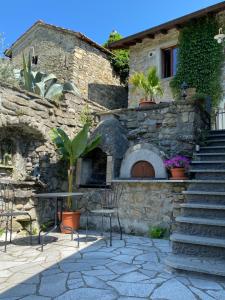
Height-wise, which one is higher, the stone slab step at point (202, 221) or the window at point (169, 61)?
the window at point (169, 61)

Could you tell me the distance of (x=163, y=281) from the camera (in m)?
3.12

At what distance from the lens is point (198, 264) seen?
131 inches

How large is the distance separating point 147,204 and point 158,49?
25.5 feet

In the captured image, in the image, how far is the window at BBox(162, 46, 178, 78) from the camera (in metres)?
11.4

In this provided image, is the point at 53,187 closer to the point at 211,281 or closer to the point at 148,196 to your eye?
the point at 148,196

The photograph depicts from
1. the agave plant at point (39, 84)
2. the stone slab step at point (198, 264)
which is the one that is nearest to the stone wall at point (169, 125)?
the agave plant at point (39, 84)

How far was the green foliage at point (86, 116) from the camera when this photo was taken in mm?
7539

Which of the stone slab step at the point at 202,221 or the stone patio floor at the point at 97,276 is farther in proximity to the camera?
the stone slab step at the point at 202,221

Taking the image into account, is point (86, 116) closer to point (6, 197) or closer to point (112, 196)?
point (112, 196)

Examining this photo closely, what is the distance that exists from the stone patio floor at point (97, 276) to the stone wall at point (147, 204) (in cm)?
89

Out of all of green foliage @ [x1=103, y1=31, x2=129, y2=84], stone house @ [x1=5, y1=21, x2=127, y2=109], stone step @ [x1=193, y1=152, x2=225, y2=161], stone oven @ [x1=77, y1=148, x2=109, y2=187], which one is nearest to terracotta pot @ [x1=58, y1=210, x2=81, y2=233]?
stone oven @ [x1=77, y1=148, x2=109, y2=187]

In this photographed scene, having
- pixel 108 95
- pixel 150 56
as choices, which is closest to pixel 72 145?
pixel 150 56

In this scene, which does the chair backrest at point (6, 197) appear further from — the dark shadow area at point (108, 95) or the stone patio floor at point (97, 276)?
the dark shadow area at point (108, 95)

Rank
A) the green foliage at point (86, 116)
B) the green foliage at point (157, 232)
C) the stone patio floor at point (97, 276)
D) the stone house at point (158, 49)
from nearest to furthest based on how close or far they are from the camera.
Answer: the stone patio floor at point (97, 276) → the green foliage at point (157, 232) → the green foliage at point (86, 116) → the stone house at point (158, 49)
